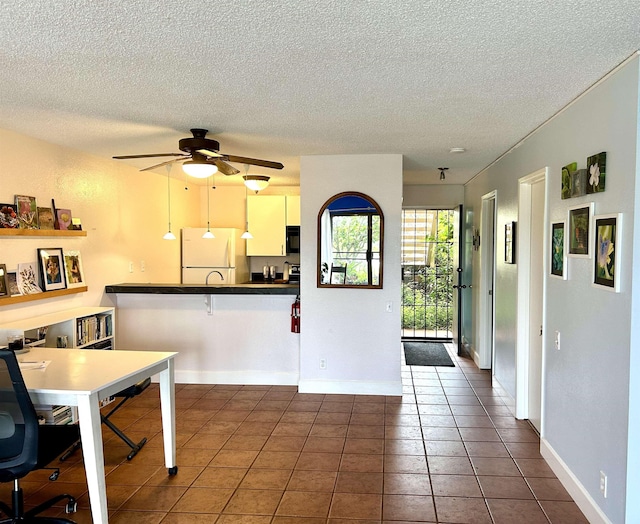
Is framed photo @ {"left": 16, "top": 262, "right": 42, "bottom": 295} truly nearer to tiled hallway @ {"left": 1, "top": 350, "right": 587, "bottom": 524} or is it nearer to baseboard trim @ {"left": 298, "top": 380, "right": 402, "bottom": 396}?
tiled hallway @ {"left": 1, "top": 350, "right": 587, "bottom": 524}

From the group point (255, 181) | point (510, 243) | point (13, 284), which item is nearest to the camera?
point (13, 284)

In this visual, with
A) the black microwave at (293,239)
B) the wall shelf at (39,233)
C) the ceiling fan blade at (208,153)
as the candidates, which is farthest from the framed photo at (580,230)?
the black microwave at (293,239)

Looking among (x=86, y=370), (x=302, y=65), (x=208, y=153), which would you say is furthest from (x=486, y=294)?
(x=86, y=370)

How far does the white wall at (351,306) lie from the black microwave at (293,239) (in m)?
2.15

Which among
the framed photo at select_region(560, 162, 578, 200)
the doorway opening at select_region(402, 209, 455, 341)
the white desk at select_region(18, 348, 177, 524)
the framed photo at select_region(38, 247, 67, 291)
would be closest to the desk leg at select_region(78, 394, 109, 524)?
the white desk at select_region(18, 348, 177, 524)

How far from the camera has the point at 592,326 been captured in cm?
263

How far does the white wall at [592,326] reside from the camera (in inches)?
88.7

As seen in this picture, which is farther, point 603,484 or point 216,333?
point 216,333

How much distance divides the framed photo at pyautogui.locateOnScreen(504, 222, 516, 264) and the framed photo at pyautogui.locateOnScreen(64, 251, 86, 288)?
3.96m

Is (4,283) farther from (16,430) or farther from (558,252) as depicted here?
(558,252)

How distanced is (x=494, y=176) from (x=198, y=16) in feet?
13.3

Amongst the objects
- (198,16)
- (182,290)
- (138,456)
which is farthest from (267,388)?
(198,16)

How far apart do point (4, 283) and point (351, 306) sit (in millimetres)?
2928

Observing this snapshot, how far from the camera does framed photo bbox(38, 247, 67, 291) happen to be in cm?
403
